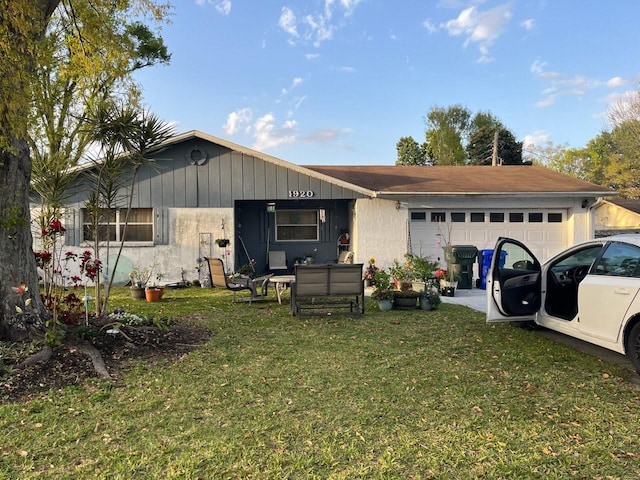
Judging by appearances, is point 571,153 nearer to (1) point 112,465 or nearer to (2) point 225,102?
(2) point 225,102

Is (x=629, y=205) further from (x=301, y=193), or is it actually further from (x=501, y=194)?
(x=301, y=193)

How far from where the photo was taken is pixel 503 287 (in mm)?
5906

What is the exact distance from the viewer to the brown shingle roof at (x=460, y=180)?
1291 cm

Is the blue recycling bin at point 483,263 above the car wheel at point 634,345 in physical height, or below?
above

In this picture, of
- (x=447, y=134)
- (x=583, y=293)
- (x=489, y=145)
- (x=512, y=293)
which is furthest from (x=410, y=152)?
(x=583, y=293)

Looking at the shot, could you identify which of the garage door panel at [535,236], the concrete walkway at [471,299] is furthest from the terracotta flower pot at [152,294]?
the garage door panel at [535,236]

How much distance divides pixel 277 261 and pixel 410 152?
30.3 m

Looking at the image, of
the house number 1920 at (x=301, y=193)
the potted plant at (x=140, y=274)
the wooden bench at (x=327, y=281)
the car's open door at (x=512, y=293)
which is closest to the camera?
the car's open door at (x=512, y=293)

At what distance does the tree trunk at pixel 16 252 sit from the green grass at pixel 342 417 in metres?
1.60

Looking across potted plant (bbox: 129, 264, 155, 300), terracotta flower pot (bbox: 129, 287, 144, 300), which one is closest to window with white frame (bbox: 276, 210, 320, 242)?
potted plant (bbox: 129, 264, 155, 300)

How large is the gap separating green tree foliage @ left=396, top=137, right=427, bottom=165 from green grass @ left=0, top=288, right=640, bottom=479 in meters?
36.5

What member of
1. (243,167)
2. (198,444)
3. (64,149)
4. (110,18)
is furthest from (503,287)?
(64,149)

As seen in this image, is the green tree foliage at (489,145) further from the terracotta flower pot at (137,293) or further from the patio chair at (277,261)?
the terracotta flower pot at (137,293)

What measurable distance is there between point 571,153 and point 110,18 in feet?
150
